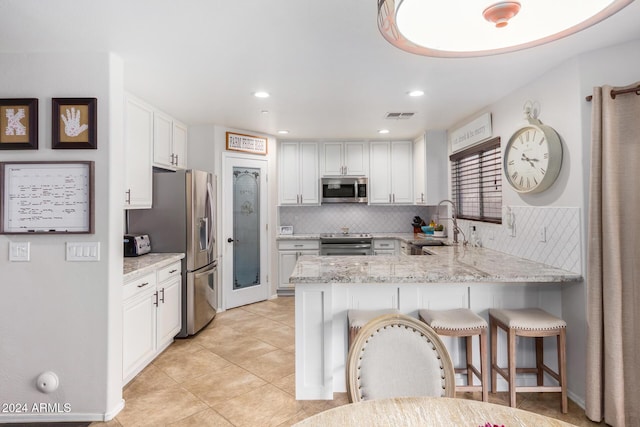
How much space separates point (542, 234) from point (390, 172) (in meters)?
2.91

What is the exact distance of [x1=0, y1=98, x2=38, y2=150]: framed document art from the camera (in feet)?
7.37

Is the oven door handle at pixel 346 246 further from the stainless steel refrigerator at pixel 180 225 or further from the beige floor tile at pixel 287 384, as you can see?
the beige floor tile at pixel 287 384

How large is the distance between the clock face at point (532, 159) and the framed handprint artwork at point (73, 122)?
3182 mm

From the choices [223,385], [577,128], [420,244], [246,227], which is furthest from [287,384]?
[577,128]

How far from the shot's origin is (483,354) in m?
2.26

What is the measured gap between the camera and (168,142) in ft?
12.9

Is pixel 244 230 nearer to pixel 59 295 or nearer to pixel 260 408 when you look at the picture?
pixel 59 295

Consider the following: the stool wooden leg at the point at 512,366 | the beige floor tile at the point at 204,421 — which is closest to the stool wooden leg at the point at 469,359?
the stool wooden leg at the point at 512,366

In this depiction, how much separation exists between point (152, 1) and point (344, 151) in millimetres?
3898

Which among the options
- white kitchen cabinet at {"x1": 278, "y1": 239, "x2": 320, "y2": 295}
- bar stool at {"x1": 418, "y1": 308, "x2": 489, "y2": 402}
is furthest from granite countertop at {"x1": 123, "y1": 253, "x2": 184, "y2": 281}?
bar stool at {"x1": 418, "y1": 308, "x2": 489, "y2": 402}

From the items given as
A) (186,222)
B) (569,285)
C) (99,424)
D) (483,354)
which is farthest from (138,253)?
(569,285)

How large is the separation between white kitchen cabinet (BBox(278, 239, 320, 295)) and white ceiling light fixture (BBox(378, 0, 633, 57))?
4345 mm

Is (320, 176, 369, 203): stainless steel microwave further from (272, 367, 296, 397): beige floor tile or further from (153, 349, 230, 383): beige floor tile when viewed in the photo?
(272, 367, 296, 397): beige floor tile

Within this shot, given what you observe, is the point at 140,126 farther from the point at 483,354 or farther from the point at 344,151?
the point at 483,354
